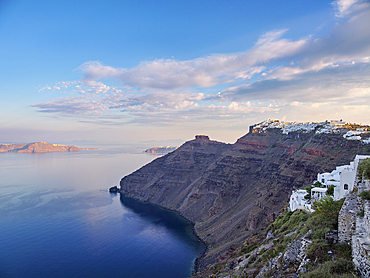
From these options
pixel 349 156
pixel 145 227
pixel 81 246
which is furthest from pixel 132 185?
pixel 349 156

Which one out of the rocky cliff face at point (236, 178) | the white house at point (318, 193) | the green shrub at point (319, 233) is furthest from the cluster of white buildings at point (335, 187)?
the rocky cliff face at point (236, 178)

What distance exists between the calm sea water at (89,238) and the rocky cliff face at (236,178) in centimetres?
812

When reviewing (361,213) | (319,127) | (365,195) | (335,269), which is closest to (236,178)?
(319,127)

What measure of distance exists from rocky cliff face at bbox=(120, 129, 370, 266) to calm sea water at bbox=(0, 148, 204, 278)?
8124 mm

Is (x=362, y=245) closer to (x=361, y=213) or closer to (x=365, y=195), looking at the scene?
(x=361, y=213)

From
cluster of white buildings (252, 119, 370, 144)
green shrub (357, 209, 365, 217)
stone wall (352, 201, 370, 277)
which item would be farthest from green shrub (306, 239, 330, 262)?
cluster of white buildings (252, 119, 370, 144)

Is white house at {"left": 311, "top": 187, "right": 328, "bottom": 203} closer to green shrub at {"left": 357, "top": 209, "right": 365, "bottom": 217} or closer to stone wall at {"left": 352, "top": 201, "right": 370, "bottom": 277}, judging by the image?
green shrub at {"left": 357, "top": 209, "right": 365, "bottom": 217}

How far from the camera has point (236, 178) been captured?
89875mm

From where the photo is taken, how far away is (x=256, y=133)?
10456cm

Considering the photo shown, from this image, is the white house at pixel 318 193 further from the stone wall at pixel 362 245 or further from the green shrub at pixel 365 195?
the stone wall at pixel 362 245

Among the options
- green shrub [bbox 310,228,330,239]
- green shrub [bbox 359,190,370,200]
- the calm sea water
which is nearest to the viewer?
green shrub [bbox 359,190,370,200]

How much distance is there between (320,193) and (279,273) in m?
20.5

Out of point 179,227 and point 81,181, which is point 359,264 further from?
point 81,181

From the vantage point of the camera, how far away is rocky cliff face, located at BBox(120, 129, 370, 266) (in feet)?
196
